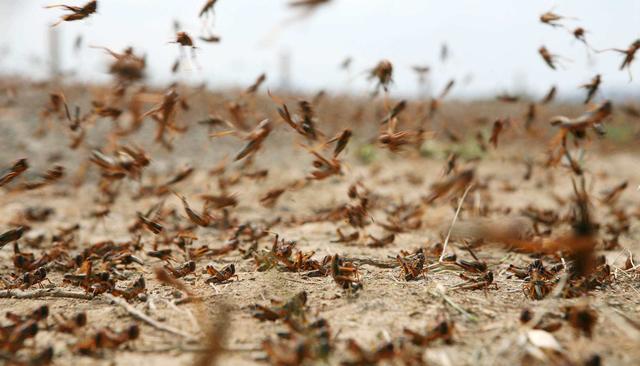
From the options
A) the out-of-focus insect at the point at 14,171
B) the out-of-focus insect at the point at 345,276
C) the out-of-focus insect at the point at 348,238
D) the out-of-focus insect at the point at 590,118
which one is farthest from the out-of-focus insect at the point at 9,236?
the out-of-focus insect at the point at 590,118

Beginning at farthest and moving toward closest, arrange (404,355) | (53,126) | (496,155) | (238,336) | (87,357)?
1. (496,155)
2. (53,126)
3. (238,336)
4. (87,357)
5. (404,355)

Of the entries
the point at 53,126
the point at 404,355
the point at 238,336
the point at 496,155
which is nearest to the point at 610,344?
the point at 404,355

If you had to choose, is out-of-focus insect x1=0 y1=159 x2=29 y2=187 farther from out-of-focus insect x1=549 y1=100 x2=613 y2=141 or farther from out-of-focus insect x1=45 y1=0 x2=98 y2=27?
out-of-focus insect x1=549 y1=100 x2=613 y2=141

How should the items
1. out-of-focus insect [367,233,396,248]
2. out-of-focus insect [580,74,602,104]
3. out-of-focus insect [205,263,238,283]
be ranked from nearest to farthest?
out-of-focus insect [205,263,238,283] → out-of-focus insect [580,74,602,104] → out-of-focus insect [367,233,396,248]

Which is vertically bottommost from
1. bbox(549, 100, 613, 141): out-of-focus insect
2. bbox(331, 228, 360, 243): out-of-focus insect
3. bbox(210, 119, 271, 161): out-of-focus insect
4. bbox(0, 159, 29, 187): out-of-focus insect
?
bbox(331, 228, 360, 243): out-of-focus insect

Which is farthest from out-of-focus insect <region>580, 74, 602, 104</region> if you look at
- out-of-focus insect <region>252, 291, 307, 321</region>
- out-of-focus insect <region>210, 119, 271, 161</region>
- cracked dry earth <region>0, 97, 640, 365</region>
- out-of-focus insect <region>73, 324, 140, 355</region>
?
out-of-focus insect <region>73, 324, 140, 355</region>

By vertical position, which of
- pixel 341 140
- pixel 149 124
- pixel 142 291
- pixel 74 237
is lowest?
pixel 149 124

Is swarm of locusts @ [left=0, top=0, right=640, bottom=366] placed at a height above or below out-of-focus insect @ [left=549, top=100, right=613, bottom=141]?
below

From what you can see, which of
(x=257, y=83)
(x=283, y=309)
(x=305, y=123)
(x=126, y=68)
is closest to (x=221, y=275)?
(x=283, y=309)

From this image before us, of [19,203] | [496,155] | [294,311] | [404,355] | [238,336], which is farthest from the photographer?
[496,155]

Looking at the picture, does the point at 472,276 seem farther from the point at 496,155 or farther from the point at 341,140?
the point at 496,155

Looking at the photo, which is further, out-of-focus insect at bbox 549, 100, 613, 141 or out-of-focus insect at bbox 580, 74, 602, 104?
out-of-focus insect at bbox 580, 74, 602, 104
